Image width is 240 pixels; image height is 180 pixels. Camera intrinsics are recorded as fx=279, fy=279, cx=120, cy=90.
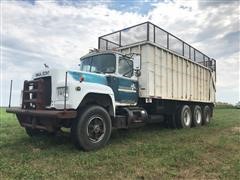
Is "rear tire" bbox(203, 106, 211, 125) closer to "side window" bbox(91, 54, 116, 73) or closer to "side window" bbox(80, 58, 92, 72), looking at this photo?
"side window" bbox(91, 54, 116, 73)

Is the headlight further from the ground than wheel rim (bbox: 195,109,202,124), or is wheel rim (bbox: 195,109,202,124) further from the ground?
the headlight

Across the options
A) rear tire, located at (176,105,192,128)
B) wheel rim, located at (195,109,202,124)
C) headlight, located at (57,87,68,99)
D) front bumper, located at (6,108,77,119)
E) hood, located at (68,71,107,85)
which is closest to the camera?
front bumper, located at (6,108,77,119)

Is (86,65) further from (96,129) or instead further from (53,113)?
(53,113)

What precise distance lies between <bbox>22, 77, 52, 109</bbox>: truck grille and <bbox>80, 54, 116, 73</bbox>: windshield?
6.38 feet

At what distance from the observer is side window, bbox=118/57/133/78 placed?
29.3 feet

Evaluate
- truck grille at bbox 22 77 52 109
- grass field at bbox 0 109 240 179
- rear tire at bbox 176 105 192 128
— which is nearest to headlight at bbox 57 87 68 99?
truck grille at bbox 22 77 52 109

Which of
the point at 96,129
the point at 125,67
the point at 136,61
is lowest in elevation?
the point at 96,129

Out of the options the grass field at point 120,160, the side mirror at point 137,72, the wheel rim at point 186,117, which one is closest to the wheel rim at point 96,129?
the grass field at point 120,160

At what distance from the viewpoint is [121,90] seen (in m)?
8.85

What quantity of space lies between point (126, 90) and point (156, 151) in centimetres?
260

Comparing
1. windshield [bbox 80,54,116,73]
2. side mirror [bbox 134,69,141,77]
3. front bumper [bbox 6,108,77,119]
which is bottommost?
front bumper [bbox 6,108,77,119]

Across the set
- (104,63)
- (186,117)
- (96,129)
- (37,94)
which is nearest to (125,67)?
(104,63)

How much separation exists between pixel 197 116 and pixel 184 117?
158 cm

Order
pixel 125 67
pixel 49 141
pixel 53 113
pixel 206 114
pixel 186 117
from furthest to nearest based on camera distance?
pixel 206 114 < pixel 186 117 < pixel 125 67 < pixel 49 141 < pixel 53 113
